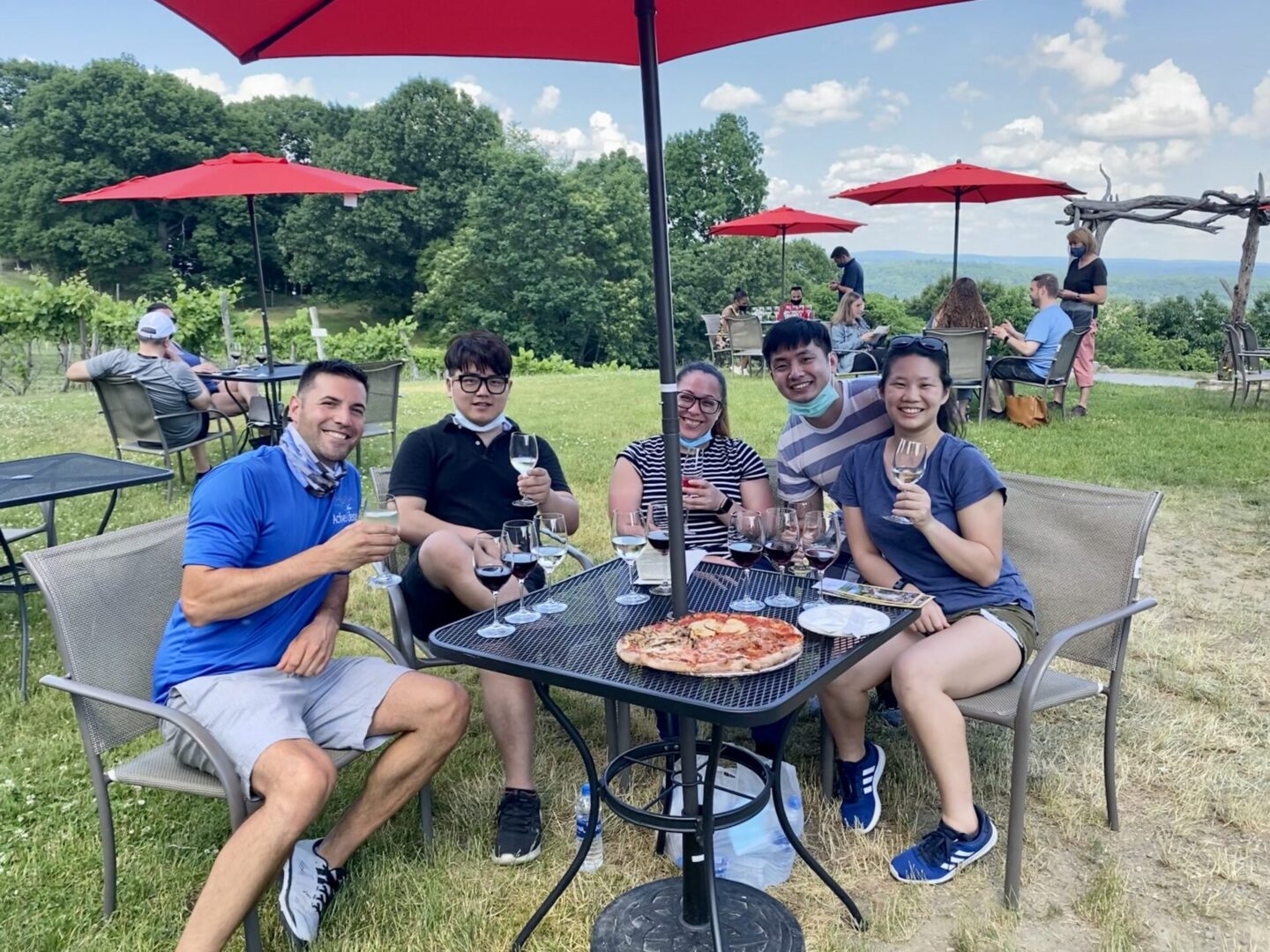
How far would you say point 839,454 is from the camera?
303cm

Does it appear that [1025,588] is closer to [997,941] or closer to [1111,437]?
[997,941]

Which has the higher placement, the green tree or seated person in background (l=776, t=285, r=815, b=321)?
the green tree

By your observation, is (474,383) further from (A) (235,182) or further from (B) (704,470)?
(A) (235,182)

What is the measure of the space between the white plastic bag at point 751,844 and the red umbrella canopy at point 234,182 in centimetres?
537

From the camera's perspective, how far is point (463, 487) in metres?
3.06

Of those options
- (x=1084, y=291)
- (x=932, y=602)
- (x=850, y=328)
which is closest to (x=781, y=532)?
(x=932, y=602)

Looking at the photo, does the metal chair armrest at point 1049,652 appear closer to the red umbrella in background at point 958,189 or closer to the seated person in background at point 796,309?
the red umbrella in background at point 958,189

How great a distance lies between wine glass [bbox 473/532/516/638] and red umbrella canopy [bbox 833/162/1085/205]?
854cm

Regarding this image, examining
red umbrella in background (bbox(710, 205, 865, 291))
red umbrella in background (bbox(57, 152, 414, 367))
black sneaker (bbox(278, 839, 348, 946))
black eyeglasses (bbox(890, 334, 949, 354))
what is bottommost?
black sneaker (bbox(278, 839, 348, 946))

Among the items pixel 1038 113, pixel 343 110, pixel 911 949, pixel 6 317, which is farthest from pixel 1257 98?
pixel 343 110

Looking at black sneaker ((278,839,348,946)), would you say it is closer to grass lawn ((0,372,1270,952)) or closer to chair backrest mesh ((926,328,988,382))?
grass lawn ((0,372,1270,952))

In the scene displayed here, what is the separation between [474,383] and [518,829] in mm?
1464

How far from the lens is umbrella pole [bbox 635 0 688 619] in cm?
182

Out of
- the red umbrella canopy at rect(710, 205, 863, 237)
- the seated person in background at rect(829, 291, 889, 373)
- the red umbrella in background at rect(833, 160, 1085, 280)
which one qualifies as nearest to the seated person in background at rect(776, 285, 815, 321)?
the seated person in background at rect(829, 291, 889, 373)
